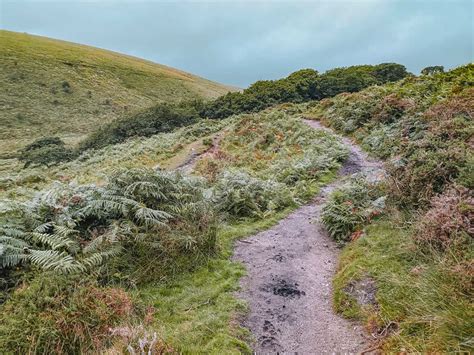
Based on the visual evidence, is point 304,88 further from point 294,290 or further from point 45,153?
point 294,290

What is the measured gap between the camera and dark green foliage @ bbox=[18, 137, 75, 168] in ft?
105

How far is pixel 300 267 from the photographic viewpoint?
7.70m

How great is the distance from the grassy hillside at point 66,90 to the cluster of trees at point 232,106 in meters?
8.74

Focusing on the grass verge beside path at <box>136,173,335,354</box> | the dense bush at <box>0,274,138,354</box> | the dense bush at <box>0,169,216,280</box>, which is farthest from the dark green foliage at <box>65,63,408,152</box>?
the dense bush at <box>0,274,138,354</box>

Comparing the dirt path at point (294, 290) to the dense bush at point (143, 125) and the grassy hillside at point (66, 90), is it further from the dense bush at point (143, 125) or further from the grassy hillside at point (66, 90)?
the grassy hillside at point (66, 90)

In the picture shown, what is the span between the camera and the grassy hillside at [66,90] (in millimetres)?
48438

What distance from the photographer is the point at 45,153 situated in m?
32.9

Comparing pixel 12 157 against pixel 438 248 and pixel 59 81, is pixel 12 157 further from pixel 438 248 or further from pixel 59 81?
pixel 438 248

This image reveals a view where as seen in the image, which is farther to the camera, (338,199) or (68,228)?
(338,199)

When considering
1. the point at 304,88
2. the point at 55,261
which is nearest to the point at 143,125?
the point at 304,88

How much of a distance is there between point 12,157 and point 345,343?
38.3 meters

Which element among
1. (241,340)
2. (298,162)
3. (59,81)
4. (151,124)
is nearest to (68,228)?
(241,340)

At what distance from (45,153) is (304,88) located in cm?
2381

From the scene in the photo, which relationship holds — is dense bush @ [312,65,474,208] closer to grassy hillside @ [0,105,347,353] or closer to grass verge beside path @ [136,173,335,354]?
grassy hillside @ [0,105,347,353]
